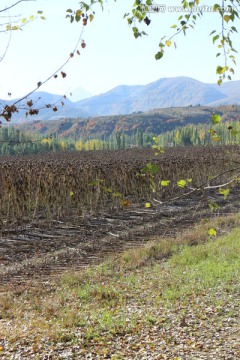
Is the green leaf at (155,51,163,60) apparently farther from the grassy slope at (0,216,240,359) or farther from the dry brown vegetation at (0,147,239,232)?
the dry brown vegetation at (0,147,239,232)

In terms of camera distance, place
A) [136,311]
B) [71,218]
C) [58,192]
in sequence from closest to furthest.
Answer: [136,311] < [71,218] < [58,192]

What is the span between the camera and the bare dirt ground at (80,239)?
13.6m

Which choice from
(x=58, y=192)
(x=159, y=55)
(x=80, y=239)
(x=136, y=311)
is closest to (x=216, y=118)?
(x=159, y=55)

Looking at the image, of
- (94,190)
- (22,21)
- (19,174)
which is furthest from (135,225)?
(22,21)

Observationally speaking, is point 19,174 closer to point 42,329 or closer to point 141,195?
point 141,195

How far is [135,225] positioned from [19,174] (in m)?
5.66

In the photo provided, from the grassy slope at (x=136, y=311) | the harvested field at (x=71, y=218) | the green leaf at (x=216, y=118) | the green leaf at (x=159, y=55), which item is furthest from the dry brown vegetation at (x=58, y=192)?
the green leaf at (x=216, y=118)

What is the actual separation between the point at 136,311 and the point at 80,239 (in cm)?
778

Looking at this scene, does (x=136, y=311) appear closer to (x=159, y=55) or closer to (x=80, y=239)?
(x=159, y=55)

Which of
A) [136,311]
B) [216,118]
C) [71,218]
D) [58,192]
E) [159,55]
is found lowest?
[136,311]

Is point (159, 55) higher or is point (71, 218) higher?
point (159, 55)

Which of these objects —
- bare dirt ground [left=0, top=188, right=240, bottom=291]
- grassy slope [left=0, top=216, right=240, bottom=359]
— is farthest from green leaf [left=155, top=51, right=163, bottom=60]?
bare dirt ground [left=0, top=188, right=240, bottom=291]

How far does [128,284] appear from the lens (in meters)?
11.4

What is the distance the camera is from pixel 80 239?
675 inches
